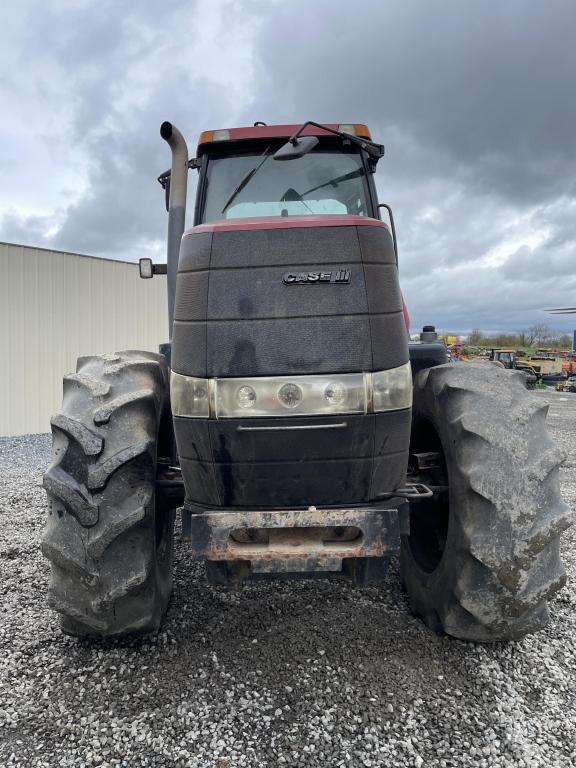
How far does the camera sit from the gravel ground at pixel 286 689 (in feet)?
6.82

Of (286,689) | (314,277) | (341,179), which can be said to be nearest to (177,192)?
(341,179)

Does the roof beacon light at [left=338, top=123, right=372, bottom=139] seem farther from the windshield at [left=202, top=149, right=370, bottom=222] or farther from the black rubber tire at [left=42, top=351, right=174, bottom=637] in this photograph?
the black rubber tire at [left=42, top=351, right=174, bottom=637]

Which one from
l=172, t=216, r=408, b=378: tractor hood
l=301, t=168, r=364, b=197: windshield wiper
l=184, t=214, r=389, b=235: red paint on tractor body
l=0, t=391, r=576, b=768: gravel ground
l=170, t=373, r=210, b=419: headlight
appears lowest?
l=0, t=391, r=576, b=768: gravel ground

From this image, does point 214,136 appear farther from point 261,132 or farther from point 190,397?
point 190,397

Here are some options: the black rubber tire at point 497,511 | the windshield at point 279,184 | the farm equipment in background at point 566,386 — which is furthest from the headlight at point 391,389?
the farm equipment in background at point 566,386

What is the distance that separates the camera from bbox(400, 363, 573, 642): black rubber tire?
2.28 meters

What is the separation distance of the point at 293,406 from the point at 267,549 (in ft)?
1.87

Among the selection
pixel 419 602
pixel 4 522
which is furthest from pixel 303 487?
pixel 4 522

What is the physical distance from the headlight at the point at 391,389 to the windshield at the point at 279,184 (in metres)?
1.31

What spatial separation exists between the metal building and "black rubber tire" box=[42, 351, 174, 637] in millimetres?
9379

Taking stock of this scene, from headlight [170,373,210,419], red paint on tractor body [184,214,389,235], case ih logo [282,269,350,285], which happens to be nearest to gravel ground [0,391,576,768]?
headlight [170,373,210,419]

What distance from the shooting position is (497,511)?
228cm

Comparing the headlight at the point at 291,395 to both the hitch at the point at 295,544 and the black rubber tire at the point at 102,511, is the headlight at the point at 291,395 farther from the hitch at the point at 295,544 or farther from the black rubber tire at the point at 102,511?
the black rubber tire at the point at 102,511

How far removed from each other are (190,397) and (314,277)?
650 millimetres
